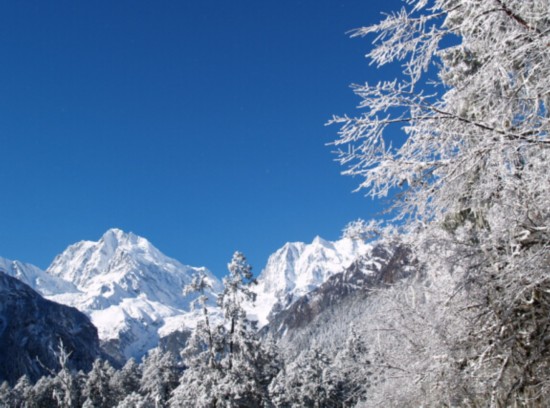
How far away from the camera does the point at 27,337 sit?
169625mm

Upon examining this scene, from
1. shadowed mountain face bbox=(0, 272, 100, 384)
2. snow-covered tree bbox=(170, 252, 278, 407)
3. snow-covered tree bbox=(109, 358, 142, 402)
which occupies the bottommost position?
snow-covered tree bbox=(170, 252, 278, 407)

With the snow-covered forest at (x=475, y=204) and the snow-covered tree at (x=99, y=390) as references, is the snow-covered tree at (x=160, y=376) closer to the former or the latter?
the snow-covered tree at (x=99, y=390)

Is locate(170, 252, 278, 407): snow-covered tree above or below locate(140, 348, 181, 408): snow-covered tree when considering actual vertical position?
below

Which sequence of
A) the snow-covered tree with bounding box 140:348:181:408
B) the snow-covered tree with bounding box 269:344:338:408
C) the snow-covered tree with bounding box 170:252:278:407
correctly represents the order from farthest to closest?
1. the snow-covered tree with bounding box 140:348:181:408
2. the snow-covered tree with bounding box 269:344:338:408
3. the snow-covered tree with bounding box 170:252:278:407

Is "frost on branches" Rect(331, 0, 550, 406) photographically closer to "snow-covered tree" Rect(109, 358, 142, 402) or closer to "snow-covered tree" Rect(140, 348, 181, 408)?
"snow-covered tree" Rect(140, 348, 181, 408)

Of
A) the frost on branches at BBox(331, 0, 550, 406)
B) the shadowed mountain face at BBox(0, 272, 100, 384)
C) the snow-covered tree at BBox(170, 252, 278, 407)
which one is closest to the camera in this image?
the frost on branches at BBox(331, 0, 550, 406)

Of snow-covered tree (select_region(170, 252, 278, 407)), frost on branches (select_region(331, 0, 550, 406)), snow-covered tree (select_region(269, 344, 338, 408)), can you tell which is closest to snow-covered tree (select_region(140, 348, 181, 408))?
snow-covered tree (select_region(269, 344, 338, 408))

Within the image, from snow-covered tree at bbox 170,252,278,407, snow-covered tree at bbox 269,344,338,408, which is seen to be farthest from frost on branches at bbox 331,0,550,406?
snow-covered tree at bbox 269,344,338,408

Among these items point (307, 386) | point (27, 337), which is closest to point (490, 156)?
point (307, 386)

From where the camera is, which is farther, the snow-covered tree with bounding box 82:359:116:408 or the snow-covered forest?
the snow-covered tree with bounding box 82:359:116:408

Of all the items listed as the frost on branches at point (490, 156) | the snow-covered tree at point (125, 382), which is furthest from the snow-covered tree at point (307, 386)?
the frost on branches at point (490, 156)

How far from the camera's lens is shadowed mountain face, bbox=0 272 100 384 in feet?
506

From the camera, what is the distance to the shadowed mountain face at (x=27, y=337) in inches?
6068

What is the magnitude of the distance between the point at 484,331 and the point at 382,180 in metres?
2.36
